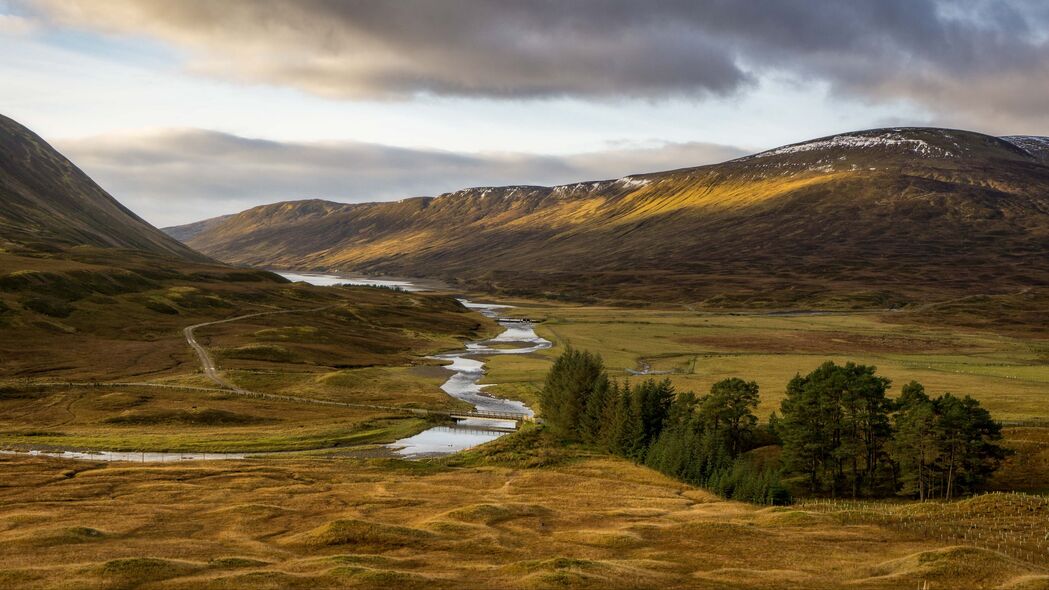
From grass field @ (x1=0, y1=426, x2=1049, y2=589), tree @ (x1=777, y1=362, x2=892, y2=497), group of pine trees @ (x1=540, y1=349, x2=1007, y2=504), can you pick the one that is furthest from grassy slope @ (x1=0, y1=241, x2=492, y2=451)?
tree @ (x1=777, y1=362, x2=892, y2=497)

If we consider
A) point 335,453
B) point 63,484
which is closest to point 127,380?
point 335,453

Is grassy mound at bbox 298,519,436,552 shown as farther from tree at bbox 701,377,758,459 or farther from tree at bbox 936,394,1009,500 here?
tree at bbox 936,394,1009,500

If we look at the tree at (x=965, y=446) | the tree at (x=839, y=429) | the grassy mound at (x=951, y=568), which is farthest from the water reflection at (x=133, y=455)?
the tree at (x=965, y=446)

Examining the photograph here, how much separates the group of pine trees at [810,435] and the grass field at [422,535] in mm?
7276

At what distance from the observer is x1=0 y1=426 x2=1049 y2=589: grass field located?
46438 mm

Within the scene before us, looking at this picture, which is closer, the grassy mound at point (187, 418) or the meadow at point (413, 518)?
the meadow at point (413, 518)

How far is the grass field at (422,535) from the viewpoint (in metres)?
46.4

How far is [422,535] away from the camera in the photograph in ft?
193

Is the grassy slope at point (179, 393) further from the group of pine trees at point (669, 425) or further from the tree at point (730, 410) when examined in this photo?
the tree at point (730, 410)

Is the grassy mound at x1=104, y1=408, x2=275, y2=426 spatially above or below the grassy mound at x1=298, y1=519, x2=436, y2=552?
below

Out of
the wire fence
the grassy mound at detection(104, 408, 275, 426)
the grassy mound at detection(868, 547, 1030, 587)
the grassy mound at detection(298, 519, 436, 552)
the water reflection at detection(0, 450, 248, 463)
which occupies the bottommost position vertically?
the water reflection at detection(0, 450, 248, 463)

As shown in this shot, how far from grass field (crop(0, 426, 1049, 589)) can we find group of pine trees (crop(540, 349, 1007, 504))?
23.9 feet

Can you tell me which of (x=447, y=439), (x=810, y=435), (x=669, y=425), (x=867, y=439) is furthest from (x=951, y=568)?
(x=447, y=439)

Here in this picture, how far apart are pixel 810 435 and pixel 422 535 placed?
51221mm
